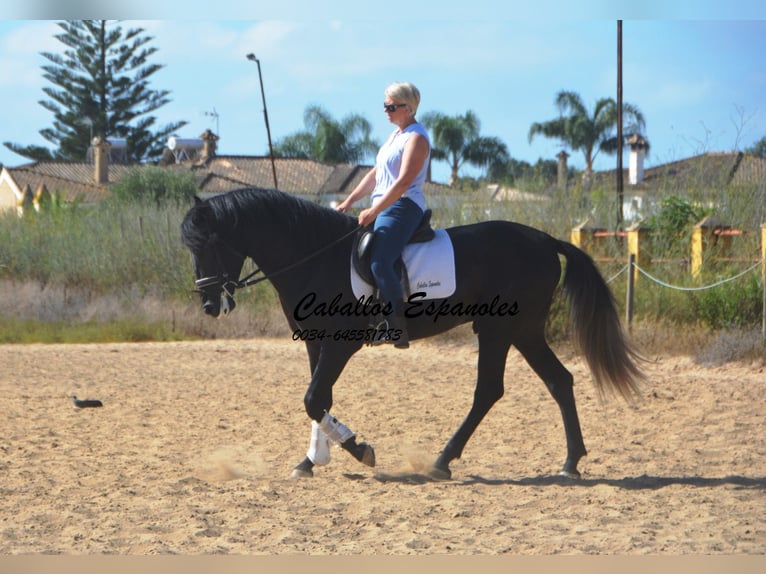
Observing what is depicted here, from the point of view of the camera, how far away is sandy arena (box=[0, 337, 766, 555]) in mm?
5102

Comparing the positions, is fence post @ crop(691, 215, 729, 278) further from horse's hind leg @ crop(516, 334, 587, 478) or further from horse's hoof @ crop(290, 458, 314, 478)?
horse's hoof @ crop(290, 458, 314, 478)

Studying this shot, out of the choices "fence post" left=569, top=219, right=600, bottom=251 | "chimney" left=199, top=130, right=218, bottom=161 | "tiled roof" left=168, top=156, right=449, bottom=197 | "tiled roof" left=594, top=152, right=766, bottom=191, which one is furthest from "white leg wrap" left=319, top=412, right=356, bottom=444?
"chimney" left=199, top=130, right=218, bottom=161

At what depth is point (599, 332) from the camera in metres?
7.22

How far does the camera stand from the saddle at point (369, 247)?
22.2 feet

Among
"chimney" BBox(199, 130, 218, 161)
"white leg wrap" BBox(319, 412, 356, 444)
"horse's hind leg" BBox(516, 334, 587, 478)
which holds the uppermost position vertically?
"chimney" BBox(199, 130, 218, 161)

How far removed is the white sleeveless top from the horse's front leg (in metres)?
1.05

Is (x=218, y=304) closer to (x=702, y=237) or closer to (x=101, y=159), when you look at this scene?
(x=702, y=237)

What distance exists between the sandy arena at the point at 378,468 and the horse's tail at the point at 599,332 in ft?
2.10

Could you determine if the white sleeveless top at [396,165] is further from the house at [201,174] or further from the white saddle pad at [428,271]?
the house at [201,174]

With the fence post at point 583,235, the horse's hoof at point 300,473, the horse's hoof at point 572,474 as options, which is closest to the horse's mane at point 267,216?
the horse's hoof at point 300,473

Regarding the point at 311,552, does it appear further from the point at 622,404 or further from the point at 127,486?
the point at 622,404

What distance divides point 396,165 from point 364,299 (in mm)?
908

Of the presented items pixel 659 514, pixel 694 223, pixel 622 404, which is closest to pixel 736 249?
pixel 694 223

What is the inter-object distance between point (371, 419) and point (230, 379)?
3.46 metres
